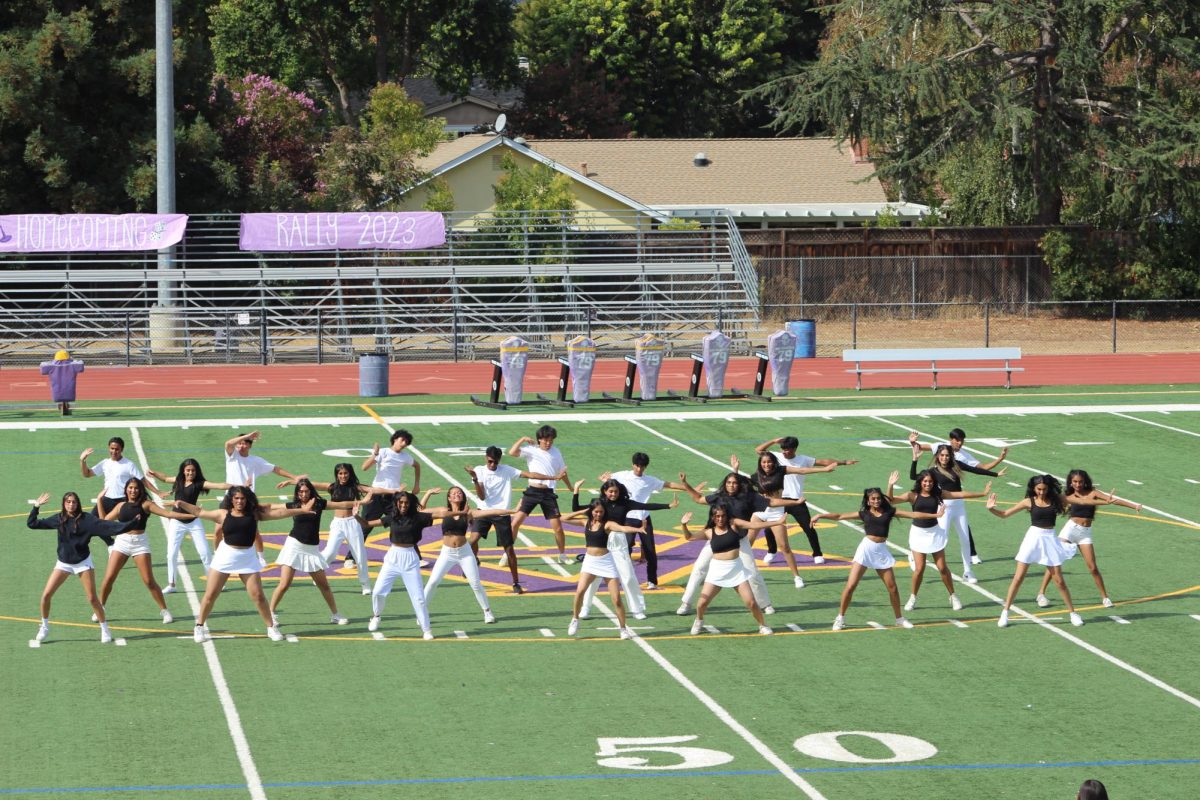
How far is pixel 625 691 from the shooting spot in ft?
50.8

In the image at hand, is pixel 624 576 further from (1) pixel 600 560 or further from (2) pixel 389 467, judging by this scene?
(2) pixel 389 467

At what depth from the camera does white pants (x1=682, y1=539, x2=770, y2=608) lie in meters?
17.4

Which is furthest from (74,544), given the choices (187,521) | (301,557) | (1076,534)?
(1076,534)

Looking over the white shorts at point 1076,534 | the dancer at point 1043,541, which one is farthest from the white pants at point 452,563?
the white shorts at point 1076,534

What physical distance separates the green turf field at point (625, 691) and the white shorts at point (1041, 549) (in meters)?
0.74

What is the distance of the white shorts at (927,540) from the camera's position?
716 inches

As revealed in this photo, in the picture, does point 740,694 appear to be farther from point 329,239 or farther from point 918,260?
point 918,260

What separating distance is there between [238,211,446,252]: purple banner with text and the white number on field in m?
35.9

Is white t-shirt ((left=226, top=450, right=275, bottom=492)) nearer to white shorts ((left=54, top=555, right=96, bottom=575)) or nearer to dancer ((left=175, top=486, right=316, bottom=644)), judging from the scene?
dancer ((left=175, top=486, right=316, bottom=644))

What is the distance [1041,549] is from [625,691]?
4.99 metres

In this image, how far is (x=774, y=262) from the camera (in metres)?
53.2

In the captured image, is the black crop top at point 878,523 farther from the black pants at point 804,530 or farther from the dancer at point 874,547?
the black pants at point 804,530

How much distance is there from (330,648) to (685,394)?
20658mm

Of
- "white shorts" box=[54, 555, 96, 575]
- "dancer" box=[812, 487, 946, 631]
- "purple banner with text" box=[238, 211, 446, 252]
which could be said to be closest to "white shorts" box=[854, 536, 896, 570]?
"dancer" box=[812, 487, 946, 631]
